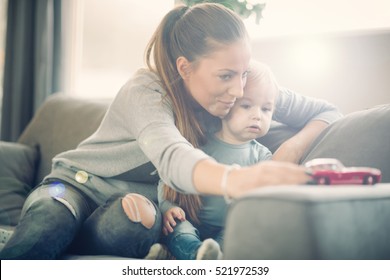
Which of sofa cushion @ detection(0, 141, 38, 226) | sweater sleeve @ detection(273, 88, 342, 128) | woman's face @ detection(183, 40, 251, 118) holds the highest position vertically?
woman's face @ detection(183, 40, 251, 118)

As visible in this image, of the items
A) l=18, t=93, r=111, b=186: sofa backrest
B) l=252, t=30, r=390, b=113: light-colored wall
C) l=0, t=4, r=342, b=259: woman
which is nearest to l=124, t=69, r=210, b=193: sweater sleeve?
l=0, t=4, r=342, b=259: woman

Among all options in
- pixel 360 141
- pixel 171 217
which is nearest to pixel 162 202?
pixel 171 217

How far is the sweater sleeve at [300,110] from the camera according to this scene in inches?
50.9

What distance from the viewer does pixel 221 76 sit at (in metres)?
1.22

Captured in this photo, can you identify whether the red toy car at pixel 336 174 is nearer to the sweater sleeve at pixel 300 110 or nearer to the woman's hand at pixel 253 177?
the woman's hand at pixel 253 177

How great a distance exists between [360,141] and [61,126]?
105cm

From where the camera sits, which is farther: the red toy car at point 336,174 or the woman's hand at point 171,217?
the woman's hand at point 171,217

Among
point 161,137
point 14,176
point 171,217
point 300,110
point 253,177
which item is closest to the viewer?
point 253,177

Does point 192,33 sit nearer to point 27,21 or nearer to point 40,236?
point 40,236

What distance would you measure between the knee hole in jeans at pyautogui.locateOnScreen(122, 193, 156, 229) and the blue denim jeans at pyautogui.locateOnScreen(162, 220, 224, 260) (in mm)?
62

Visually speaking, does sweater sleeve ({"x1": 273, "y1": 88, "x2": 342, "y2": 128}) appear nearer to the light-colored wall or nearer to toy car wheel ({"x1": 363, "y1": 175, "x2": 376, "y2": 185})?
the light-colored wall

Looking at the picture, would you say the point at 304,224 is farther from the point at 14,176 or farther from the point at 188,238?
the point at 14,176

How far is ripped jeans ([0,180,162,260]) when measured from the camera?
1.11 m

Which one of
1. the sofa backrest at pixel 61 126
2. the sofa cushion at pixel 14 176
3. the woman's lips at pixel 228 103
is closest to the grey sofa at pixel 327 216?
the woman's lips at pixel 228 103
